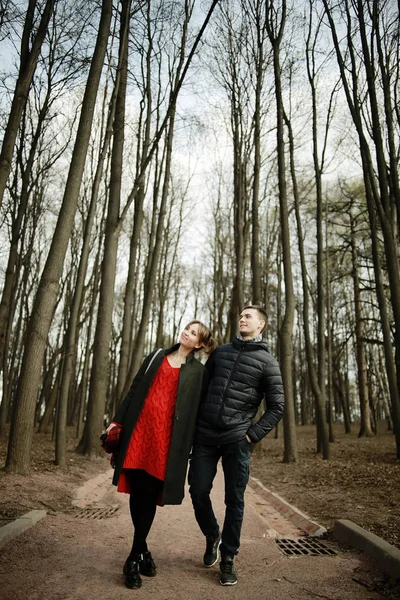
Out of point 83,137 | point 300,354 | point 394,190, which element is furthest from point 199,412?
point 300,354

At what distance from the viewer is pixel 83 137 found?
7.15m

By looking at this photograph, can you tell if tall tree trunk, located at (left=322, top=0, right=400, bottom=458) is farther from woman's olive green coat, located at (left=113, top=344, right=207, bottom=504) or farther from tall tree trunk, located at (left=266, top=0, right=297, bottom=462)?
woman's olive green coat, located at (left=113, top=344, right=207, bottom=504)

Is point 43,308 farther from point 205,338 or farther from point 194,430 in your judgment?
point 194,430

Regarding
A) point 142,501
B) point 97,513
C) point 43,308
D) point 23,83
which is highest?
point 23,83

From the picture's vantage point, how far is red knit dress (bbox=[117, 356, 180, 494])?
298 centimetres

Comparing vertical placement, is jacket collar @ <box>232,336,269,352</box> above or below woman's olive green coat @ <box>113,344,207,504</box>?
above

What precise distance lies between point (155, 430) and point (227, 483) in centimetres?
68

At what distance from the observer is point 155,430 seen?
3047 mm

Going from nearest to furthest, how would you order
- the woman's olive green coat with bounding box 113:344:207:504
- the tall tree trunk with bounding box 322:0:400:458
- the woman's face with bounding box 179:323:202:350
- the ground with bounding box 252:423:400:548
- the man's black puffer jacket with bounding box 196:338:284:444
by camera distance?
the woman's olive green coat with bounding box 113:344:207:504 < the man's black puffer jacket with bounding box 196:338:284:444 < the woman's face with bounding box 179:323:202:350 < the ground with bounding box 252:423:400:548 < the tall tree trunk with bounding box 322:0:400:458

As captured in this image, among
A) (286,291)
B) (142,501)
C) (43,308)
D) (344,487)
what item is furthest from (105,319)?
(142,501)

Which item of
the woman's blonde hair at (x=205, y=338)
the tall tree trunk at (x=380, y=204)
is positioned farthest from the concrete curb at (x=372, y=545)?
the tall tree trunk at (x=380, y=204)

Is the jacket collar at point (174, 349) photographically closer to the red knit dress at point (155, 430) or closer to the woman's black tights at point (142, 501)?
the red knit dress at point (155, 430)

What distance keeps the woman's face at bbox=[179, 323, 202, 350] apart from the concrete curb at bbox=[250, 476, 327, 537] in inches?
95.4

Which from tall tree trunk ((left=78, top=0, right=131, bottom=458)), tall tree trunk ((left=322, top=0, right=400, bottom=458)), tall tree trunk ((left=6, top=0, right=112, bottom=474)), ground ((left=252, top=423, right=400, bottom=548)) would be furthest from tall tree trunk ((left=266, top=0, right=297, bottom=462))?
tall tree trunk ((left=6, top=0, right=112, bottom=474))
